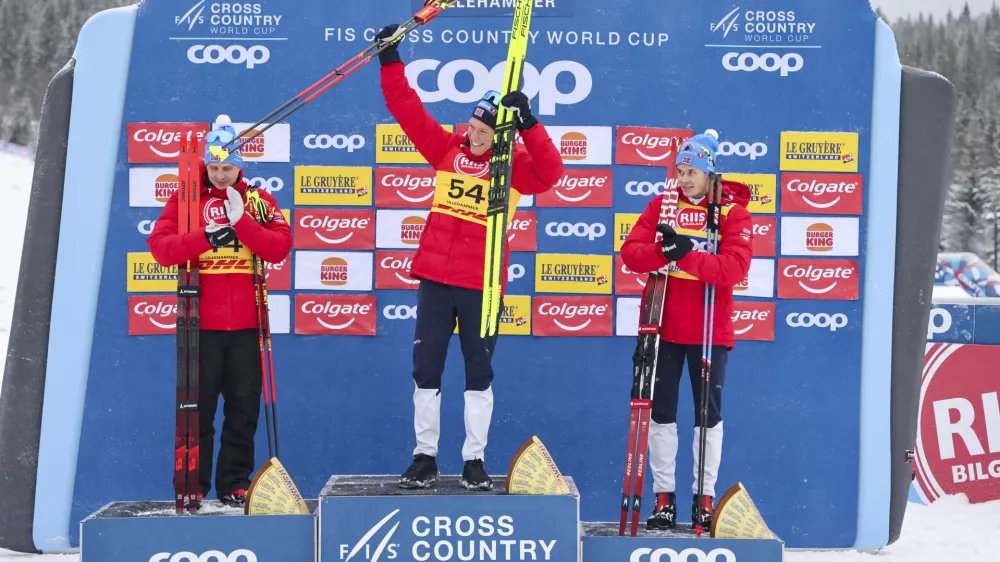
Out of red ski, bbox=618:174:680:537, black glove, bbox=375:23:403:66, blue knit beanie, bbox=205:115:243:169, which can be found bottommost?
red ski, bbox=618:174:680:537

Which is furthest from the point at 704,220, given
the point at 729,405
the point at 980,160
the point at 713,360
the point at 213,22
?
the point at 980,160

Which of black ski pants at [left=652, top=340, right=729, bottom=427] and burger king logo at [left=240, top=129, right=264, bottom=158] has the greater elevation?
burger king logo at [left=240, top=129, right=264, bottom=158]

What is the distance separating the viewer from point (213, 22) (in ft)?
16.0

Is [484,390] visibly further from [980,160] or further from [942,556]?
[980,160]

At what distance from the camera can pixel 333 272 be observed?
4.93m

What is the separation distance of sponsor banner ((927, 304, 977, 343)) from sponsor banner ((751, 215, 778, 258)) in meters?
1.68

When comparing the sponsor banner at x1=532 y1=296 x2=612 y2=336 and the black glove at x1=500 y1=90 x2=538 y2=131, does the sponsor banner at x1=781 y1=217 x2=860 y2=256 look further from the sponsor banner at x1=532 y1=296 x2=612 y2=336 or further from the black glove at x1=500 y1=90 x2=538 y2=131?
the black glove at x1=500 y1=90 x2=538 y2=131

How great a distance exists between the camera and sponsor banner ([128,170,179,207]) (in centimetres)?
486

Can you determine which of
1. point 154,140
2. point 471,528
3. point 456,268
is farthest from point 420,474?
point 154,140

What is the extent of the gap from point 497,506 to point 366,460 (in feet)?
A: 4.84

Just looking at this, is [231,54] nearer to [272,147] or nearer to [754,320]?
[272,147]

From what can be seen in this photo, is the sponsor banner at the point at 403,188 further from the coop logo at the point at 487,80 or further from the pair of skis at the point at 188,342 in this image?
the pair of skis at the point at 188,342

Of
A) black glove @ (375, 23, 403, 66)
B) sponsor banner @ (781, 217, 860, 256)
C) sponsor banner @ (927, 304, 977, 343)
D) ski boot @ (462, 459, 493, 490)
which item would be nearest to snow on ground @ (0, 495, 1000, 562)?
sponsor banner @ (927, 304, 977, 343)

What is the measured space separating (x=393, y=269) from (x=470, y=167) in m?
1.13
